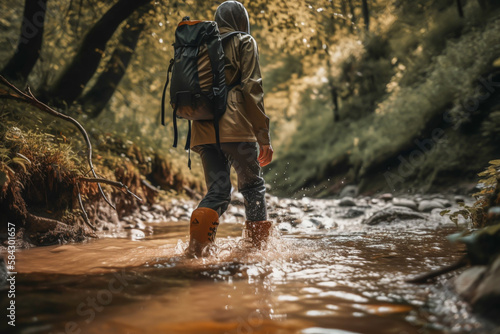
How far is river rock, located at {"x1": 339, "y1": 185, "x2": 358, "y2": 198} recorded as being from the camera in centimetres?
1158

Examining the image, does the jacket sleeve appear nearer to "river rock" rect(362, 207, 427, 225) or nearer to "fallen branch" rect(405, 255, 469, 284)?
"fallen branch" rect(405, 255, 469, 284)

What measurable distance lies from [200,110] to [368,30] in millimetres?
13956

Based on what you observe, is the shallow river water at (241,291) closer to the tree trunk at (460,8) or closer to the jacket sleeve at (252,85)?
the jacket sleeve at (252,85)

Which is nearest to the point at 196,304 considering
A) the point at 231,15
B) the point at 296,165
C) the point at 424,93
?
the point at 231,15

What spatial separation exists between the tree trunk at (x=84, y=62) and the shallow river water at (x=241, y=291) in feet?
13.5

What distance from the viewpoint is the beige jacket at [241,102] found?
9.86ft

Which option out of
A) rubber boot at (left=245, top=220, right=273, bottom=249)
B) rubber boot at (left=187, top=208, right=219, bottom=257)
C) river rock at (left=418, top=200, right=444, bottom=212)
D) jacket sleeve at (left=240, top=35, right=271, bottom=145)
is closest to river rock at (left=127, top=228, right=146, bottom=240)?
rubber boot at (left=187, top=208, right=219, bottom=257)

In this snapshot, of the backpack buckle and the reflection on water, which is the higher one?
the backpack buckle

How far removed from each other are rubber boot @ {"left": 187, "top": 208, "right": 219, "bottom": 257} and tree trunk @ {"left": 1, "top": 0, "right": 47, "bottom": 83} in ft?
15.9

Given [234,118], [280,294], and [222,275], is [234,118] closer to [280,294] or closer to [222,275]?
[222,275]

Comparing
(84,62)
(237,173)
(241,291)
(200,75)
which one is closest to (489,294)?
(241,291)

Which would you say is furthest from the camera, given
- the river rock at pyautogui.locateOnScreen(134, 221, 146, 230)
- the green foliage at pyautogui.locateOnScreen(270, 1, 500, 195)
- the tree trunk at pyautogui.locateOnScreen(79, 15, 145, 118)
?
the green foliage at pyautogui.locateOnScreen(270, 1, 500, 195)

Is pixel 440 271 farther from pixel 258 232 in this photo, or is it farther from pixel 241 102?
pixel 241 102

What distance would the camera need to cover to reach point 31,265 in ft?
8.58
